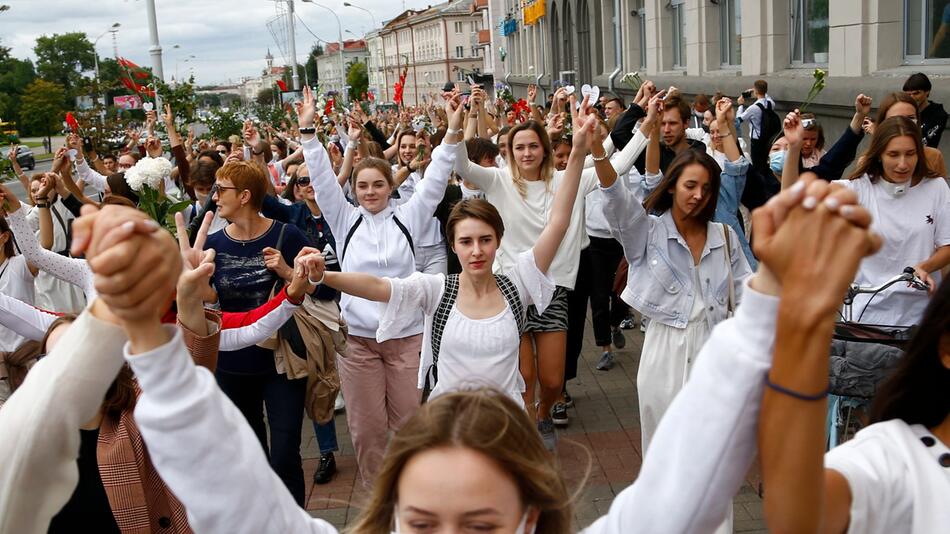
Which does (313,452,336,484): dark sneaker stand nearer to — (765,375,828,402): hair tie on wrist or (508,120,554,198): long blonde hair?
(508,120,554,198): long blonde hair

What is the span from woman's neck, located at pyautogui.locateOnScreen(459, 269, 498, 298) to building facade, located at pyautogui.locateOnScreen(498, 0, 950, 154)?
612 cm

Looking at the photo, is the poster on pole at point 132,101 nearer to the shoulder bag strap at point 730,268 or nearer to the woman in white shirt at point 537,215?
the woman in white shirt at point 537,215

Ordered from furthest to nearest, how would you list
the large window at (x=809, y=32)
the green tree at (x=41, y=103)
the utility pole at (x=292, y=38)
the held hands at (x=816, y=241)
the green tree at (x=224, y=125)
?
the utility pole at (x=292, y=38), the green tree at (x=41, y=103), the green tree at (x=224, y=125), the large window at (x=809, y=32), the held hands at (x=816, y=241)

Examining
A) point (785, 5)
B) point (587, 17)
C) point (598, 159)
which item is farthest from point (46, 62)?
point (598, 159)

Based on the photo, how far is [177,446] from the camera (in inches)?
57.3

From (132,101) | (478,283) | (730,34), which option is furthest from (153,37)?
(478,283)

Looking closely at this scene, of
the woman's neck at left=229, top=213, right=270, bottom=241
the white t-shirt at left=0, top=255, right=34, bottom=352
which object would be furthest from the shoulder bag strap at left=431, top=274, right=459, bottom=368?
the white t-shirt at left=0, top=255, right=34, bottom=352

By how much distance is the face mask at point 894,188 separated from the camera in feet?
16.2

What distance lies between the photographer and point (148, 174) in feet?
20.6

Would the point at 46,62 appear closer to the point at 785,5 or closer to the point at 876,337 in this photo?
the point at 785,5

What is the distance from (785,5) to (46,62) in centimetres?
11454

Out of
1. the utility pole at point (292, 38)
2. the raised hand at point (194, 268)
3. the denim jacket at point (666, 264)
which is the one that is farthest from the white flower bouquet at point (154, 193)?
the utility pole at point (292, 38)

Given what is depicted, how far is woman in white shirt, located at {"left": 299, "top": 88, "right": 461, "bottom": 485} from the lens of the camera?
18.6ft

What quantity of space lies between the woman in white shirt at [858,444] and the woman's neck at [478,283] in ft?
8.98
